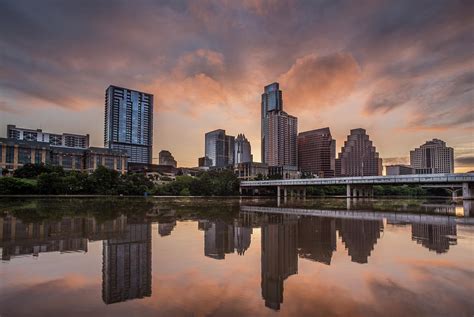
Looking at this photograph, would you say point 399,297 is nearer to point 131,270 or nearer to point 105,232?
point 131,270

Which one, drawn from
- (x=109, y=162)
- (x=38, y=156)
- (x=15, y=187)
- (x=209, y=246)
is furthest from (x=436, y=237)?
(x=109, y=162)

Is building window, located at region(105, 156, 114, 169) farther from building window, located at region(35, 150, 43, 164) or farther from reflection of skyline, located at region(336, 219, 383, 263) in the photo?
reflection of skyline, located at region(336, 219, 383, 263)

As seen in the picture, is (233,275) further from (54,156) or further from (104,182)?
(54,156)

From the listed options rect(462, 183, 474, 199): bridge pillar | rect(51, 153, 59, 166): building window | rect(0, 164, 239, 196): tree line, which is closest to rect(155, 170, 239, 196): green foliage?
rect(0, 164, 239, 196): tree line

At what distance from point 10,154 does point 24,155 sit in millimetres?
4706

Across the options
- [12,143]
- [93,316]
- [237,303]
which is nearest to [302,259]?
[237,303]

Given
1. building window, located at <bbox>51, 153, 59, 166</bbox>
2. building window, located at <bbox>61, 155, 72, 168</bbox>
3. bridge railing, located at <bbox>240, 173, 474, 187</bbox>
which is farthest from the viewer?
building window, located at <bbox>61, 155, 72, 168</bbox>

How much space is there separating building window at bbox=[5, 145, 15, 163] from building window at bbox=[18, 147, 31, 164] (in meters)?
2.10

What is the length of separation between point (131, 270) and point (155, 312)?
3220mm

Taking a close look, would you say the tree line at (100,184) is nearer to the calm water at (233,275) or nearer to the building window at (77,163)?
the building window at (77,163)

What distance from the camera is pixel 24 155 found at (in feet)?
419

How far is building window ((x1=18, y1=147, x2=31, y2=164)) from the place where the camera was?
126 meters

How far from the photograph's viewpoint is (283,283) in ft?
25.4

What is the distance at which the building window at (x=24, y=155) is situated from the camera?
126m
